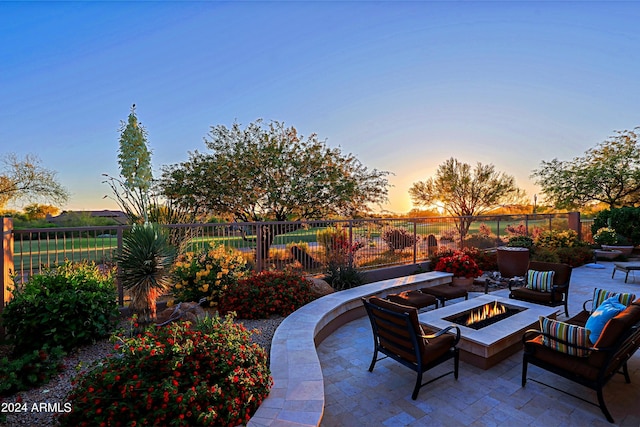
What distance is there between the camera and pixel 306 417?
7.98 ft

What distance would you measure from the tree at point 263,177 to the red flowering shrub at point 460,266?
565cm

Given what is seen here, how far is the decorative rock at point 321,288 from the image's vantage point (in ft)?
20.5

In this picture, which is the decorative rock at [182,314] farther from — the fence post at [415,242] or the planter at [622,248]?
the planter at [622,248]

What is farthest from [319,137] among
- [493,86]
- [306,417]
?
[306,417]

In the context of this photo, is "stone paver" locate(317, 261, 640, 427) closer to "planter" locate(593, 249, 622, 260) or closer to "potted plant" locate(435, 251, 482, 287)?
"potted plant" locate(435, 251, 482, 287)

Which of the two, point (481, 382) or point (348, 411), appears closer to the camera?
point (348, 411)

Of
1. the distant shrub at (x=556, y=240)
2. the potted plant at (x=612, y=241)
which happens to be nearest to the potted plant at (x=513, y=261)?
the distant shrub at (x=556, y=240)

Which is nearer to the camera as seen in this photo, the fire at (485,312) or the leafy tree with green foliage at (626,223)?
the fire at (485,312)

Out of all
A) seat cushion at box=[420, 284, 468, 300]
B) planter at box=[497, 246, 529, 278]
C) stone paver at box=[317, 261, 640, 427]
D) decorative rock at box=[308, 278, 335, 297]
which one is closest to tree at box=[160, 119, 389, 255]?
planter at box=[497, 246, 529, 278]

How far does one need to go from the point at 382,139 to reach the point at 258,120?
5.18 metres

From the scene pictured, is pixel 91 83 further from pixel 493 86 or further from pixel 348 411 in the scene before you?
pixel 493 86

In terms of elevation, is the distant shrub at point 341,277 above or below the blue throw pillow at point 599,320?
below

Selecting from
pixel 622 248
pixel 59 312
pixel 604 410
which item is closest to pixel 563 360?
pixel 604 410

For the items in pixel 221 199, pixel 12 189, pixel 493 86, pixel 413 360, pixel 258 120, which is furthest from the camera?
pixel 12 189
